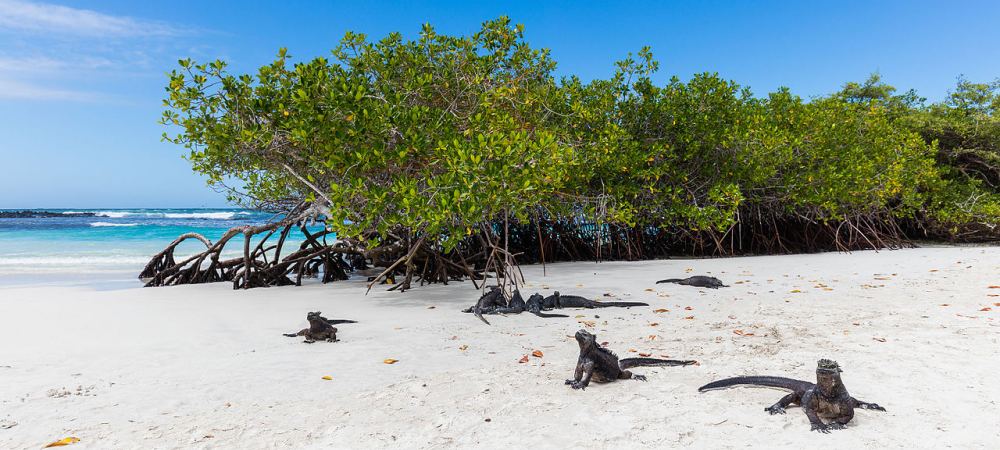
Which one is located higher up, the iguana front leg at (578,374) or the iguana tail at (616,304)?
the iguana tail at (616,304)

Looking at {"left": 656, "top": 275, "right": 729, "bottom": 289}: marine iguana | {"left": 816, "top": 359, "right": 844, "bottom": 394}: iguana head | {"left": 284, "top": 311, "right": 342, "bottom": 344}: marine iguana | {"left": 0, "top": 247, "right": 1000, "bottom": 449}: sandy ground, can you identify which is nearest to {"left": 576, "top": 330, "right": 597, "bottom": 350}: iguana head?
{"left": 0, "top": 247, "right": 1000, "bottom": 449}: sandy ground

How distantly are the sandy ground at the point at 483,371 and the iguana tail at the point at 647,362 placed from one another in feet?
0.20

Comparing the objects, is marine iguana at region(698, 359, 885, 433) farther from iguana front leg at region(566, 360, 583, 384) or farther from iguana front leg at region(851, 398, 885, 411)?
iguana front leg at region(566, 360, 583, 384)

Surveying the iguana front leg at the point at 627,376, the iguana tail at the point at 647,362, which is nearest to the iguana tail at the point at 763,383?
the iguana front leg at the point at 627,376

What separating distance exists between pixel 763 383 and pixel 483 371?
1635 mm

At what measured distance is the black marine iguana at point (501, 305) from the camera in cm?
557

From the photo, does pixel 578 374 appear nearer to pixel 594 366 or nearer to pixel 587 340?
pixel 594 366

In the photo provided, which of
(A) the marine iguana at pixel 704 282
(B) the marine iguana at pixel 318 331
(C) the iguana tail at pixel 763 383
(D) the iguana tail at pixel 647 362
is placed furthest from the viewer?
(A) the marine iguana at pixel 704 282

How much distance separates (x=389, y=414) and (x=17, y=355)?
132 inches

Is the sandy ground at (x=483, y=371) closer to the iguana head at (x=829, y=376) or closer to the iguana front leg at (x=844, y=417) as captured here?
the iguana front leg at (x=844, y=417)

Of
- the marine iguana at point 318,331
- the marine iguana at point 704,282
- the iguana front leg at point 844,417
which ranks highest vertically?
the marine iguana at point 704,282

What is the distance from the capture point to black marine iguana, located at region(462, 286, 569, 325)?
18.3ft

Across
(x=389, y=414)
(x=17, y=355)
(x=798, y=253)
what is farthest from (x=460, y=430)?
(x=798, y=253)

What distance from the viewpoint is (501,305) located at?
580 centimetres
